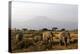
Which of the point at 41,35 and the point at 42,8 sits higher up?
the point at 42,8

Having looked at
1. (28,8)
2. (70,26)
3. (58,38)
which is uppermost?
(28,8)

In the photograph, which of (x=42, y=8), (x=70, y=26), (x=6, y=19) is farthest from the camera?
(x=70, y=26)

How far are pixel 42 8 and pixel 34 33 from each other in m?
0.29

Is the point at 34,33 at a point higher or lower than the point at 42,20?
lower

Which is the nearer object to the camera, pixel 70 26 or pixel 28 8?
pixel 28 8

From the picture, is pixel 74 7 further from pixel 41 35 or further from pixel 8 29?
pixel 8 29

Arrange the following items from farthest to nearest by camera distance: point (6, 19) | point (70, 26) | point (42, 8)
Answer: point (70, 26) < point (42, 8) < point (6, 19)

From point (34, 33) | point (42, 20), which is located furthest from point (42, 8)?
point (34, 33)

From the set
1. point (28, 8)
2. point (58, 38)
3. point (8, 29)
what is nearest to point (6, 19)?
point (8, 29)

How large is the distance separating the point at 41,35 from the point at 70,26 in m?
0.38

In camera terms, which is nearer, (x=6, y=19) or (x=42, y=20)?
(x=6, y=19)

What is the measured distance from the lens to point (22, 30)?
6.27 ft

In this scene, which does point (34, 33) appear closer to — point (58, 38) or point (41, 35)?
point (41, 35)

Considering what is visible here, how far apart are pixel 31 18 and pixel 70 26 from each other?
19.2 inches
